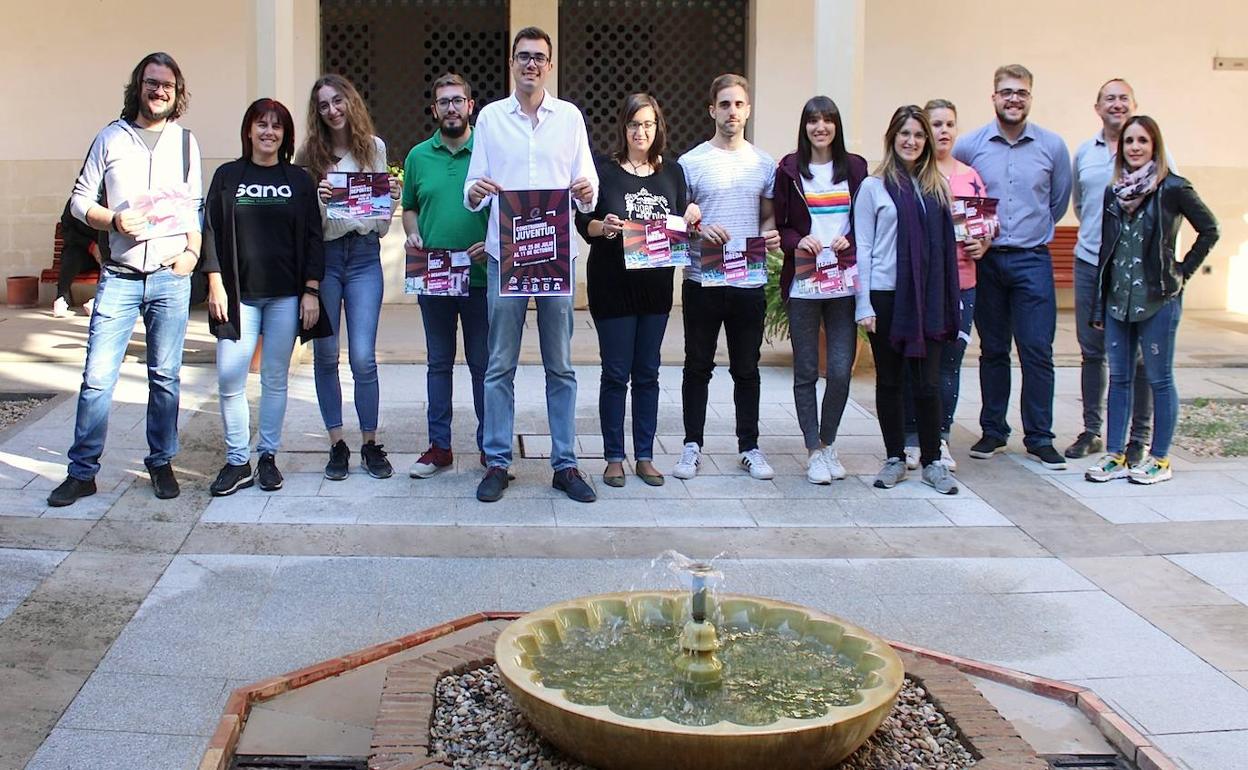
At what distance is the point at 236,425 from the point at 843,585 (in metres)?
3.05

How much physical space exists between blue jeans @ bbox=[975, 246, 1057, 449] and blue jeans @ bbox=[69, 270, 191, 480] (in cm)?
425

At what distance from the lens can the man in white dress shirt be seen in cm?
627

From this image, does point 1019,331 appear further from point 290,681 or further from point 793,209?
point 290,681

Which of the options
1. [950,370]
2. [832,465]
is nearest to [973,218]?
[950,370]

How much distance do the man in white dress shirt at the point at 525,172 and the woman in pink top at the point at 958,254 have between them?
1919 millimetres

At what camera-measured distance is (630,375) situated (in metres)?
6.91

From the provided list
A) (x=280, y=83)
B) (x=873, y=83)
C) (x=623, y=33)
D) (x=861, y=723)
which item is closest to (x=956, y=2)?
(x=873, y=83)

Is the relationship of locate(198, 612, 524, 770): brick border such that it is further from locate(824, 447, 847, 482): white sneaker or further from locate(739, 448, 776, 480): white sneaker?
locate(824, 447, 847, 482): white sneaker

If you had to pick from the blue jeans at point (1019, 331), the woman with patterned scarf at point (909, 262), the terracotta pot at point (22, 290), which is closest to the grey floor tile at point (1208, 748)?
the woman with patterned scarf at point (909, 262)

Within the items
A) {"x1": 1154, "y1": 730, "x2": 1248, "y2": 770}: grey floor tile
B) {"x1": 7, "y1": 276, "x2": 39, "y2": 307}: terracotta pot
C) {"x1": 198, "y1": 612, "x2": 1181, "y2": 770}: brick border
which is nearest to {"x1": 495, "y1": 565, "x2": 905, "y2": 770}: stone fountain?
{"x1": 198, "y1": 612, "x2": 1181, "y2": 770}: brick border

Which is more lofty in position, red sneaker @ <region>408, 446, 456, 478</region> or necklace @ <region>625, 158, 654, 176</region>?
necklace @ <region>625, 158, 654, 176</region>

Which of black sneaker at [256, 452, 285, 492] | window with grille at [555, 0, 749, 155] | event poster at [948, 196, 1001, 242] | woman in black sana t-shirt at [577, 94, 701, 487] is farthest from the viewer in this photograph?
window with grille at [555, 0, 749, 155]

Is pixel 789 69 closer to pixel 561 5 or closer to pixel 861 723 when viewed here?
pixel 561 5

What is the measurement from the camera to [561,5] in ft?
43.1
